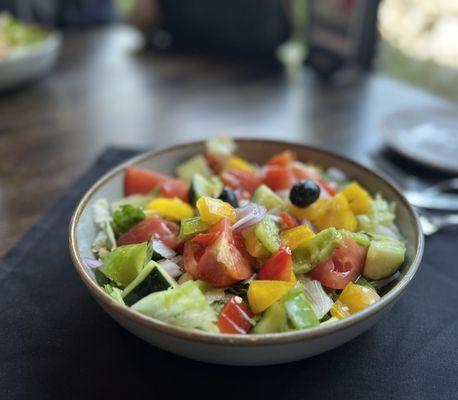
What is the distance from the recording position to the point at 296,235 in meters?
1.13

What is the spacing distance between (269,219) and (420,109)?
1217mm

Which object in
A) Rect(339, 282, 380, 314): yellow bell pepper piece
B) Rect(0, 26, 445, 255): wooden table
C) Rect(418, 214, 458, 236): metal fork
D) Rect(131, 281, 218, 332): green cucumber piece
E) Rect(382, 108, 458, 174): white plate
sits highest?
Rect(131, 281, 218, 332): green cucumber piece

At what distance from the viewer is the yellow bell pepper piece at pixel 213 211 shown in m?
1.12

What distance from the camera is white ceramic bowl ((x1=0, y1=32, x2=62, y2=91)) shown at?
2.29m

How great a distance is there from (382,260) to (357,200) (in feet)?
0.69

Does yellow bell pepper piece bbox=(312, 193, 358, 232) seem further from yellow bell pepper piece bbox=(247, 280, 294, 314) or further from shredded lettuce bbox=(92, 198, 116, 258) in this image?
shredded lettuce bbox=(92, 198, 116, 258)

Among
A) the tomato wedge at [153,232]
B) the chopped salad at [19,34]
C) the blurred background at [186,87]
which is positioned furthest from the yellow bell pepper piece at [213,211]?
the chopped salad at [19,34]

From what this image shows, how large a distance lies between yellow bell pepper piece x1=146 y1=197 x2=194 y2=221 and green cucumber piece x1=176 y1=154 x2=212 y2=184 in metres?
0.21

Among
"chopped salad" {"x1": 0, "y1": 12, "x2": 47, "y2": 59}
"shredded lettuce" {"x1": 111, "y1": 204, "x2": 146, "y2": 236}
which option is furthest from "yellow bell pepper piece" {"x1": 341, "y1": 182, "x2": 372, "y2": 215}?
"chopped salad" {"x1": 0, "y1": 12, "x2": 47, "y2": 59}

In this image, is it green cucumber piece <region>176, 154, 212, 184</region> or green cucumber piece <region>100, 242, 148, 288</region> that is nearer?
green cucumber piece <region>100, 242, 148, 288</region>

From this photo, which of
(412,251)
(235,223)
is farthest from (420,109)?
(235,223)

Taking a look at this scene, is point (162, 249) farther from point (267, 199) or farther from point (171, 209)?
point (267, 199)

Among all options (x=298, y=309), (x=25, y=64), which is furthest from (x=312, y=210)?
(x=25, y=64)

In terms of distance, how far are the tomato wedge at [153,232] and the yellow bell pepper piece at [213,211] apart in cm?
10
